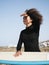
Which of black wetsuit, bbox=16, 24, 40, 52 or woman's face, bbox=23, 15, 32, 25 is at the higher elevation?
woman's face, bbox=23, 15, 32, 25

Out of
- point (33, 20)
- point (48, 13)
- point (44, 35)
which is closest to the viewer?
point (33, 20)

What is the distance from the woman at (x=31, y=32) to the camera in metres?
1.68

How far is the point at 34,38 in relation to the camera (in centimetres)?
170

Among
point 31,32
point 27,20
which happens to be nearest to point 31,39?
point 31,32

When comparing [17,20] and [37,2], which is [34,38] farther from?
[37,2]

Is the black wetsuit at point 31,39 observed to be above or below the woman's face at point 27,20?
below

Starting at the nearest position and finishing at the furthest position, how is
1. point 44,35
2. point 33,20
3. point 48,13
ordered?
point 33,20
point 44,35
point 48,13

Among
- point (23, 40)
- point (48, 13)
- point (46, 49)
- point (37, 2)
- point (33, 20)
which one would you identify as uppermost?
point (37, 2)

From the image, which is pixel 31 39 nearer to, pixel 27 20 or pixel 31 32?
pixel 31 32

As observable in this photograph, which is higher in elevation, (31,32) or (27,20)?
(27,20)

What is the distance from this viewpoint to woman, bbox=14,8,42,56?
168cm

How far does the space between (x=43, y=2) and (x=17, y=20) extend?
1.37 feet

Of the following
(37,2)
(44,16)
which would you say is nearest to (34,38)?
(44,16)

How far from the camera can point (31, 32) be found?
5.60 feet
